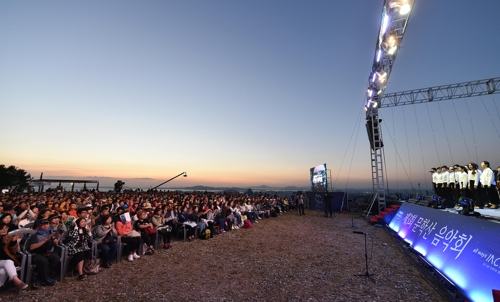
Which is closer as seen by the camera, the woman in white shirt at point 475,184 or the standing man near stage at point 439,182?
the woman in white shirt at point 475,184

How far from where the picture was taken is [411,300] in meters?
4.27

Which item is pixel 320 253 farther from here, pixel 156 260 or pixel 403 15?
pixel 403 15

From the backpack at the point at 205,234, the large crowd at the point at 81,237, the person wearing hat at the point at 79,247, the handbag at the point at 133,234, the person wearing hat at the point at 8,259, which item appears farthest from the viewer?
the backpack at the point at 205,234

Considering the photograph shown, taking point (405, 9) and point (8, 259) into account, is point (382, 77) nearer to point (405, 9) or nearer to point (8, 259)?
point (405, 9)

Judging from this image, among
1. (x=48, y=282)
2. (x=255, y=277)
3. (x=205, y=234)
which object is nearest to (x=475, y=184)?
(x=255, y=277)

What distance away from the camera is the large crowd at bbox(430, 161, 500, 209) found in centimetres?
788

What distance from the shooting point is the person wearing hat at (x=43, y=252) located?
456cm

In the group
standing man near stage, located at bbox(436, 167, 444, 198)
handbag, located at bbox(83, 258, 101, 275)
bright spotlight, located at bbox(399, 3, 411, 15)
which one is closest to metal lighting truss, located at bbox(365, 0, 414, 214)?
bright spotlight, located at bbox(399, 3, 411, 15)

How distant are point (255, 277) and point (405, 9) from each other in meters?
11.7

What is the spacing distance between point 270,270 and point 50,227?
538cm

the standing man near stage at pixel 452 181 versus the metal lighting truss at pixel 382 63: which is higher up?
the metal lighting truss at pixel 382 63

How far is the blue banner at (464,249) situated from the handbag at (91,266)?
7761mm

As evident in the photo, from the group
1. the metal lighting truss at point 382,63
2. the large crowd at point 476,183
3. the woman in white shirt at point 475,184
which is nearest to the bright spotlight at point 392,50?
the metal lighting truss at point 382,63

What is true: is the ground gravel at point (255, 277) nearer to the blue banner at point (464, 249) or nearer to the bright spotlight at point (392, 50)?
the blue banner at point (464, 249)
